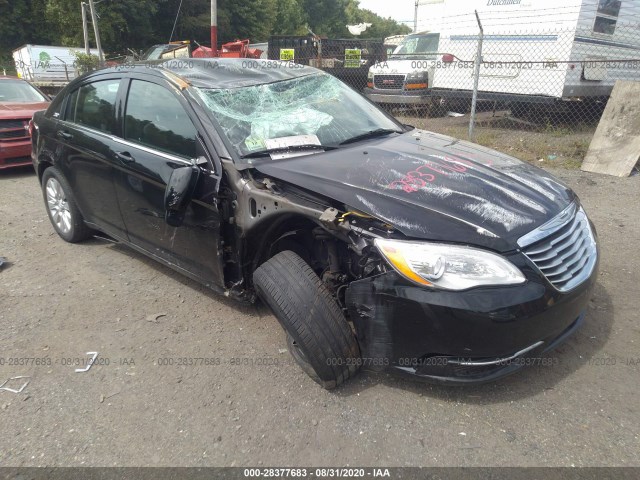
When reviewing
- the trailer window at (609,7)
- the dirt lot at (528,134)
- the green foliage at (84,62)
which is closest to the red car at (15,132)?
the dirt lot at (528,134)

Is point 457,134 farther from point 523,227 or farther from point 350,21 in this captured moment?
point 350,21

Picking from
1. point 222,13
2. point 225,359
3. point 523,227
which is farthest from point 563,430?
point 222,13

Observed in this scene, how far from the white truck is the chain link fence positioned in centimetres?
2

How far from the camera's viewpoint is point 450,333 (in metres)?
2.19

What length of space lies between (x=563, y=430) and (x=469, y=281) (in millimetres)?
871

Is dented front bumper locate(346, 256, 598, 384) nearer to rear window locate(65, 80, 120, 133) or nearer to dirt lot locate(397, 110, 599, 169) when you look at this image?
rear window locate(65, 80, 120, 133)

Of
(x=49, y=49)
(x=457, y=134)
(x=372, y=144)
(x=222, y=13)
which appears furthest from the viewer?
(x=222, y=13)

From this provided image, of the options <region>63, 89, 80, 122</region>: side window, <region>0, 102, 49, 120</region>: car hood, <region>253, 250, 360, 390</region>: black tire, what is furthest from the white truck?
→ <region>253, 250, 360, 390</region>: black tire

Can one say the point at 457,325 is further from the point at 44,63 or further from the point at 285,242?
the point at 44,63

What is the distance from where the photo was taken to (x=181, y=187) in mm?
2861

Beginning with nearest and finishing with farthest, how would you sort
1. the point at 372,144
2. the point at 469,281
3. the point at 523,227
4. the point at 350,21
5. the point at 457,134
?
the point at 469,281
the point at 523,227
the point at 372,144
the point at 457,134
the point at 350,21

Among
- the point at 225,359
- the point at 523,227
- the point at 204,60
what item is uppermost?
the point at 204,60

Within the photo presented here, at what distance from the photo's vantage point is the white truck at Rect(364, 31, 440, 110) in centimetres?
1130

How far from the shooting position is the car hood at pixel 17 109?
7.18 m
